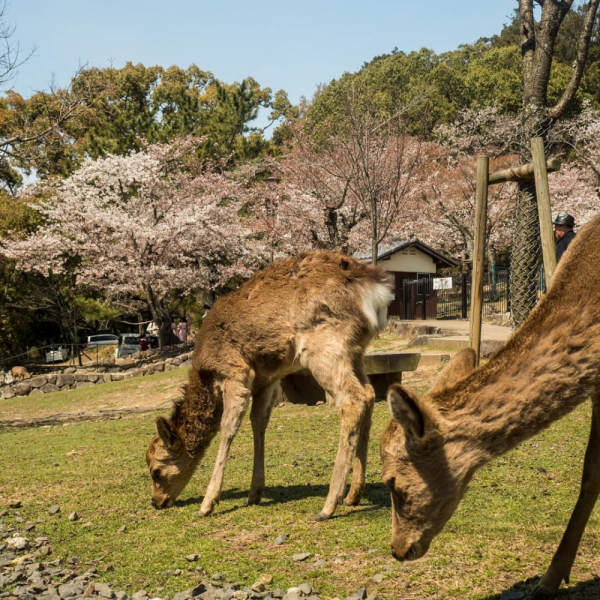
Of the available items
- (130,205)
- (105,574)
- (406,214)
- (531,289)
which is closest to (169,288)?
(130,205)

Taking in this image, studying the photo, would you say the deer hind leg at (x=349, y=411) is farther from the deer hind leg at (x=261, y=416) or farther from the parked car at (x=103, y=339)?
the parked car at (x=103, y=339)

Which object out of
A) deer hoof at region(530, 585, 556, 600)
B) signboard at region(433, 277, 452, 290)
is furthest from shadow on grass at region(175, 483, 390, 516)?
signboard at region(433, 277, 452, 290)

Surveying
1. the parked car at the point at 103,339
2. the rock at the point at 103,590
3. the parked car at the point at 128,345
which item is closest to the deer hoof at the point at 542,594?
the rock at the point at 103,590

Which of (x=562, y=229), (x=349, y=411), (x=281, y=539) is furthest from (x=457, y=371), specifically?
(x=562, y=229)

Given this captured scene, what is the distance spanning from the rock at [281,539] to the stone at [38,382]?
2395 centimetres

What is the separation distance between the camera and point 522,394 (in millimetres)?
3422

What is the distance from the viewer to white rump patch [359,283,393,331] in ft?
20.8

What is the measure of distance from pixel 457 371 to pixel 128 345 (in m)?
33.1

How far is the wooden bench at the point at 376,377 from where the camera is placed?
37.0ft

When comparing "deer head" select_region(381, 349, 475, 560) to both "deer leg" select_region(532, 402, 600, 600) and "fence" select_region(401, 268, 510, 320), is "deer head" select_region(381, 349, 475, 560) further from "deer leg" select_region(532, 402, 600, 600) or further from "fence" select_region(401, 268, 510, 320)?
"fence" select_region(401, 268, 510, 320)

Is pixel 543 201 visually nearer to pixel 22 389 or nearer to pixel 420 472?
pixel 420 472

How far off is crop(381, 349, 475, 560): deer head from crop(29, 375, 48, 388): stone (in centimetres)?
2567

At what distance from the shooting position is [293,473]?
7523 millimetres

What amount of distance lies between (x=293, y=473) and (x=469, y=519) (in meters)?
2.61
